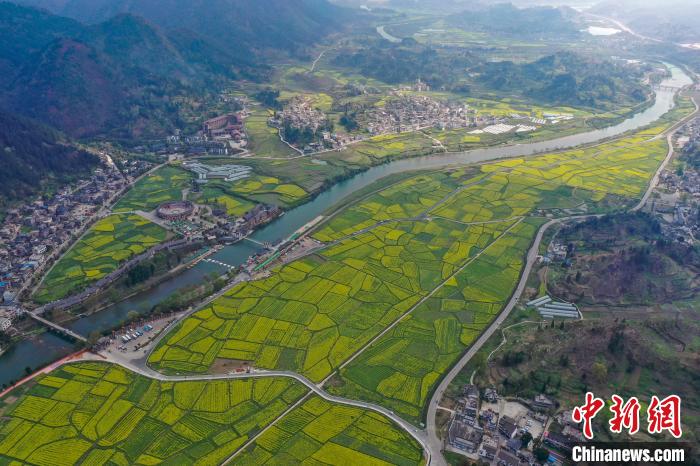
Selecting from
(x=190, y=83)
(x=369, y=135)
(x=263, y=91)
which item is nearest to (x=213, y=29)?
(x=190, y=83)

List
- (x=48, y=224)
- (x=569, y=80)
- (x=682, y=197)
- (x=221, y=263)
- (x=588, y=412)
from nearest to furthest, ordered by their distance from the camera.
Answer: (x=588, y=412), (x=221, y=263), (x=48, y=224), (x=682, y=197), (x=569, y=80)

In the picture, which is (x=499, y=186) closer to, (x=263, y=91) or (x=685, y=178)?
(x=685, y=178)

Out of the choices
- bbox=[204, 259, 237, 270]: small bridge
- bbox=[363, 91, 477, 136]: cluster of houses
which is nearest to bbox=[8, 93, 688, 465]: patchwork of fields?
bbox=[204, 259, 237, 270]: small bridge

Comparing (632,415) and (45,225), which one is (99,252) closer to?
(45,225)

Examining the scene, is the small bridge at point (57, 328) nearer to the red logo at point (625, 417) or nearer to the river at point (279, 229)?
the river at point (279, 229)

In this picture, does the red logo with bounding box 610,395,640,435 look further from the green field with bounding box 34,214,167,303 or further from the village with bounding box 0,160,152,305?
the village with bounding box 0,160,152,305

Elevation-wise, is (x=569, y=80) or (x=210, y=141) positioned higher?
(x=569, y=80)

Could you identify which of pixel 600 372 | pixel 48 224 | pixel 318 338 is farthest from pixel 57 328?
pixel 600 372
